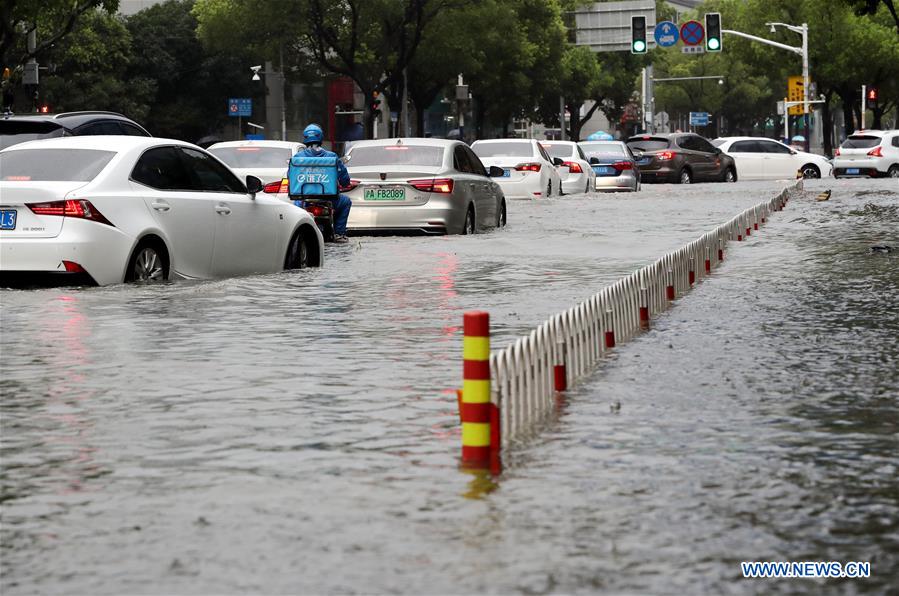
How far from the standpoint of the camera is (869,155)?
5466cm

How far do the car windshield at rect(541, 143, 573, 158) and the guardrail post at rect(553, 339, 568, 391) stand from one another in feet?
106

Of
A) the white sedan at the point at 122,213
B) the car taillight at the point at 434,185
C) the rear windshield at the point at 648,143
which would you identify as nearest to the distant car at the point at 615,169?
the rear windshield at the point at 648,143

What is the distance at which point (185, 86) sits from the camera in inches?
3408

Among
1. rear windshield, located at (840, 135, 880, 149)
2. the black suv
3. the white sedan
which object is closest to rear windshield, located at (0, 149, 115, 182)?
the white sedan

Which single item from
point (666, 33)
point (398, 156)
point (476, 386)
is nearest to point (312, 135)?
point (398, 156)

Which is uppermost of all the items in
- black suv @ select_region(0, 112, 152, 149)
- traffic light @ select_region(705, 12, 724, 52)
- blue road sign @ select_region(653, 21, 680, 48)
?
blue road sign @ select_region(653, 21, 680, 48)

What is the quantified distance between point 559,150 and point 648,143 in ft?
33.4

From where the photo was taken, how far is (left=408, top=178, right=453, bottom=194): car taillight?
77.2 ft

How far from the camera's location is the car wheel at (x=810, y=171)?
54.0 m

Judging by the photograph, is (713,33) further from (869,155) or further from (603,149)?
(603,149)

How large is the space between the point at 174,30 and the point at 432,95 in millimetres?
15418

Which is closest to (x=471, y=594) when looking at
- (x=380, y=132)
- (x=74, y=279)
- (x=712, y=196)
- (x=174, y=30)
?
(x=74, y=279)

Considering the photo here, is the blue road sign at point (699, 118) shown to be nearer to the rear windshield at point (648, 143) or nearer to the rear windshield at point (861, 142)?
the rear windshield at point (861, 142)

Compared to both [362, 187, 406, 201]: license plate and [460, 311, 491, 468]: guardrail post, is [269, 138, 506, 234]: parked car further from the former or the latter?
[460, 311, 491, 468]: guardrail post
